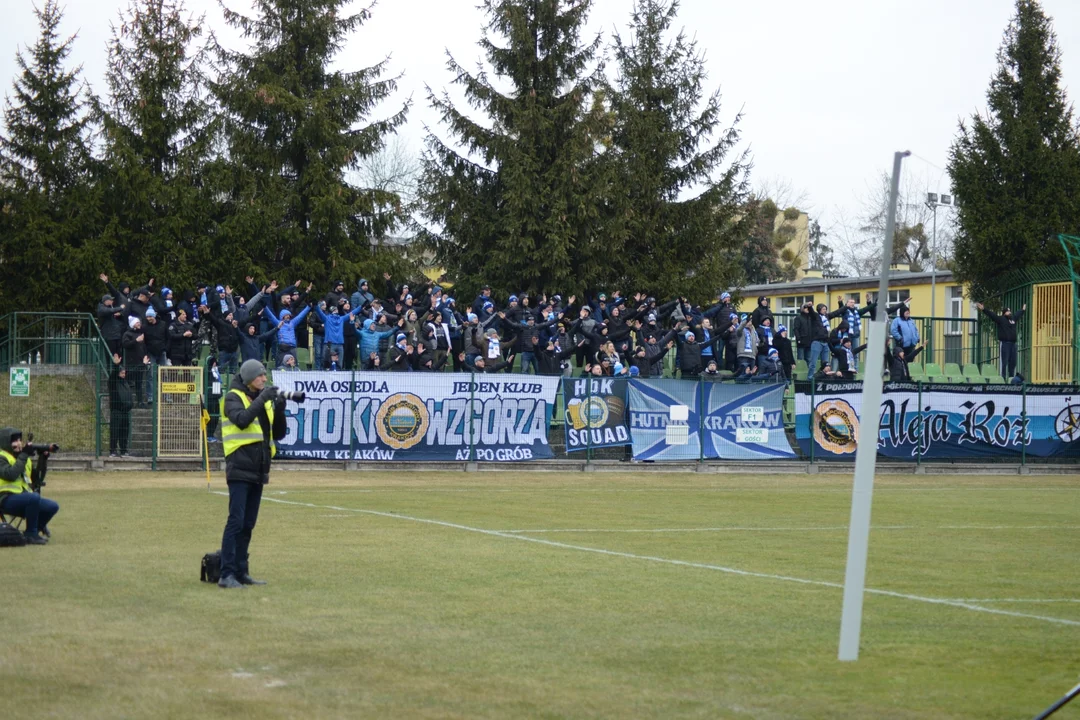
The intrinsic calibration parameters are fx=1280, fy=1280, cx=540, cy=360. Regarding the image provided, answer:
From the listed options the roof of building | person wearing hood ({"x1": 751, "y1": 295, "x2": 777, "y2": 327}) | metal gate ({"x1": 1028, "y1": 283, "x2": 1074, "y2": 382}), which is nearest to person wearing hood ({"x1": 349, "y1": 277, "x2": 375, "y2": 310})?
person wearing hood ({"x1": 751, "y1": 295, "x2": 777, "y2": 327})

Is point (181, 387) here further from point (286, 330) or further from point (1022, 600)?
point (1022, 600)

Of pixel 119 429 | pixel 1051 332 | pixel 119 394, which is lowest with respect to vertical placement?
pixel 119 429

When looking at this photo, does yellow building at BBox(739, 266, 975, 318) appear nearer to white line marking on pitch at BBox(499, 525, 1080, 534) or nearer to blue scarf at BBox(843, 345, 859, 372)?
blue scarf at BBox(843, 345, 859, 372)

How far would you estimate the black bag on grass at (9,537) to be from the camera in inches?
569

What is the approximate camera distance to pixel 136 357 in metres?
28.6

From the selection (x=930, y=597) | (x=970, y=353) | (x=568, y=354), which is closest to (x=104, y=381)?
(x=568, y=354)

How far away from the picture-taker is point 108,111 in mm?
40000

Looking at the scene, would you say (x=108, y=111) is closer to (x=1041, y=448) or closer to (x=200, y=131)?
(x=200, y=131)

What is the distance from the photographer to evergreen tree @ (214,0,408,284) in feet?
128

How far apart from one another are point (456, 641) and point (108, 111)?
35.2 m

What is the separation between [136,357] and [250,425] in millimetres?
18325

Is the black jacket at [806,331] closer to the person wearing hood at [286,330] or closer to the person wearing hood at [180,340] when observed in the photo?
the person wearing hood at [286,330]

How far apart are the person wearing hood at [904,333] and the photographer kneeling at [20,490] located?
26787mm

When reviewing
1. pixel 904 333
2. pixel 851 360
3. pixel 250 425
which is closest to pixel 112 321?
pixel 250 425
